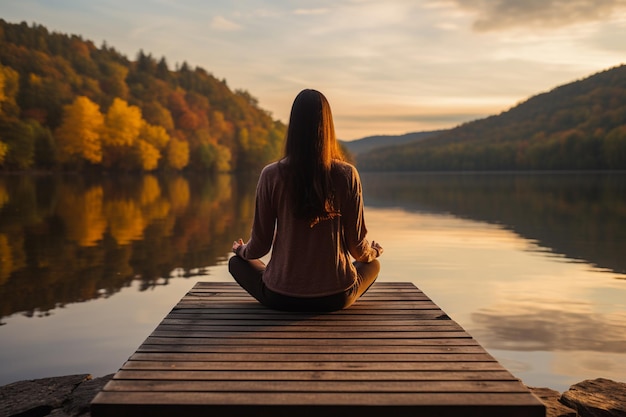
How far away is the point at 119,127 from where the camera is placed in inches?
2982

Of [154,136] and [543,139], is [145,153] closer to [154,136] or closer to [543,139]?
[154,136]

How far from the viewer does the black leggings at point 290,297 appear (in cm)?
448

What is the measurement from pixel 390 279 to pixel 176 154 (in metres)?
83.7

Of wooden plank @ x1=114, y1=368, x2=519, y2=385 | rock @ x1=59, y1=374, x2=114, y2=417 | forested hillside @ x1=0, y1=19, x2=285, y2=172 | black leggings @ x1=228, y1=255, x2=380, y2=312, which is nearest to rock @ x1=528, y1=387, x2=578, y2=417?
wooden plank @ x1=114, y1=368, x2=519, y2=385

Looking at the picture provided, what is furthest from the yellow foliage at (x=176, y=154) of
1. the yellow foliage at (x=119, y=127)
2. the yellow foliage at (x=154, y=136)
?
the yellow foliage at (x=119, y=127)

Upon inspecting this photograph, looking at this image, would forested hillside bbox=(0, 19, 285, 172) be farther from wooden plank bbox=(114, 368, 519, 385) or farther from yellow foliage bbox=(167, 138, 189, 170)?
wooden plank bbox=(114, 368, 519, 385)

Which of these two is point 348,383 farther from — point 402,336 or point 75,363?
point 75,363

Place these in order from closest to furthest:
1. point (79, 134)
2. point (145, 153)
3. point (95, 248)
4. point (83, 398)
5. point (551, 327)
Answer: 1. point (83, 398)
2. point (551, 327)
3. point (95, 248)
4. point (79, 134)
5. point (145, 153)

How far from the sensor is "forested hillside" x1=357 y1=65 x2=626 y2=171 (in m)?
117

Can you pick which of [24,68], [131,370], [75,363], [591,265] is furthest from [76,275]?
[24,68]

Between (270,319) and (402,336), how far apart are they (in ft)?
3.21

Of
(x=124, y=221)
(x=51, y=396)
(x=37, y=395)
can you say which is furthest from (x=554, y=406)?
(x=124, y=221)

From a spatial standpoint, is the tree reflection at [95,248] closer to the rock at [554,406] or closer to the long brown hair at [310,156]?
the long brown hair at [310,156]

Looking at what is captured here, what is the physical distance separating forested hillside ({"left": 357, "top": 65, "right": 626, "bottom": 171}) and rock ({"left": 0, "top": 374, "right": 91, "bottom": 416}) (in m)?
118
